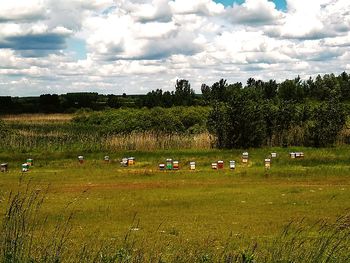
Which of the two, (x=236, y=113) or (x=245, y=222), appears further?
(x=236, y=113)

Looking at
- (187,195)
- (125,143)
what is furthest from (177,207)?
(125,143)

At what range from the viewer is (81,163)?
1326 inches

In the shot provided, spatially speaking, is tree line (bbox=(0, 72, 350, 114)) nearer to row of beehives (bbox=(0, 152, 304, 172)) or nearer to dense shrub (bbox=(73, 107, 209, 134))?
dense shrub (bbox=(73, 107, 209, 134))

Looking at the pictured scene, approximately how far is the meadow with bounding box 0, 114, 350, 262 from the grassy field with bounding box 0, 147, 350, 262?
5cm

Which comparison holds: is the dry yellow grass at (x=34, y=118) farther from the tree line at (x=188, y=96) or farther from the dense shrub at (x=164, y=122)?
the dense shrub at (x=164, y=122)

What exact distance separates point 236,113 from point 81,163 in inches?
501

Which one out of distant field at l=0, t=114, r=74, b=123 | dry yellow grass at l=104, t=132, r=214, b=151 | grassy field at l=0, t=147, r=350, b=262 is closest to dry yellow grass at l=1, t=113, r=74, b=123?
distant field at l=0, t=114, r=74, b=123

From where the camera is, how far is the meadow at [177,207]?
6.57 metres

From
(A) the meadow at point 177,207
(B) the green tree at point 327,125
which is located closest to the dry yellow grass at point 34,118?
(A) the meadow at point 177,207

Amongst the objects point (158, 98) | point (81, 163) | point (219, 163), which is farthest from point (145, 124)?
point (158, 98)

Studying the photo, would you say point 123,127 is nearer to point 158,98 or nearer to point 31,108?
point 158,98

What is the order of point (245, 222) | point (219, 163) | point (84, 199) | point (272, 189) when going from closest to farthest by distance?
point (245, 222) → point (84, 199) → point (272, 189) → point (219, 163)

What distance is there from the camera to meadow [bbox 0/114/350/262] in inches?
259

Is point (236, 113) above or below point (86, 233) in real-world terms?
above
